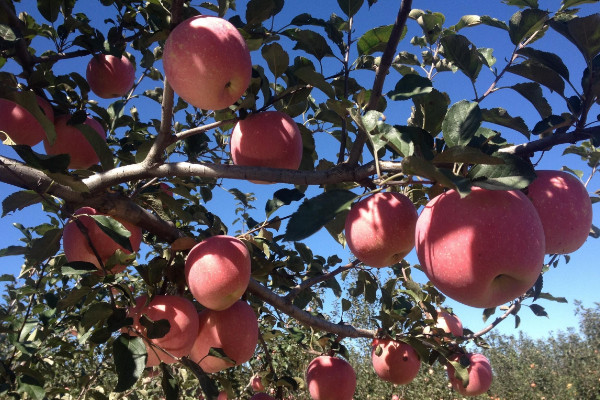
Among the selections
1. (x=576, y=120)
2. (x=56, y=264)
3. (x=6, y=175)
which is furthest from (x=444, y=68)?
(x=56, y=264)

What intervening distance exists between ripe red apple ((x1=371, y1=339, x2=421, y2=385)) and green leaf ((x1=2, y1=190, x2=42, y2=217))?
7.56ft

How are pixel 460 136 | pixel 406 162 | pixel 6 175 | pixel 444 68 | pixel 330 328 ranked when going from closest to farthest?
pixel 406 162 < pixel 460 136 < pixel 6 175 < pixel 444 68 < pixel 330 328

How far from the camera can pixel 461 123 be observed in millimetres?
1007

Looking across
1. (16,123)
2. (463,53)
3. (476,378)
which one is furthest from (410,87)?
(476,378)

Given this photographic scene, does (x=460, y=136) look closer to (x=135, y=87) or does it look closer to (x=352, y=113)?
(x=352, y=113)

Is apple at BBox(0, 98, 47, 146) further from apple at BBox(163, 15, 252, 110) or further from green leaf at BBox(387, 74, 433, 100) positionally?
green leaf at BBox(387, 74, 433, 100)

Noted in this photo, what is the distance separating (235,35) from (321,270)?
5.65ft

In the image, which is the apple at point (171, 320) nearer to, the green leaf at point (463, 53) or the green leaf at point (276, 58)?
the green leaf at point (276, 58)

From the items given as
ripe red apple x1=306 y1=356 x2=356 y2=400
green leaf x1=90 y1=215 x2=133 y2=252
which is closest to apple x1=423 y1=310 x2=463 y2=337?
ripe red apple x1=306 y1=356 x2=356 y2=400

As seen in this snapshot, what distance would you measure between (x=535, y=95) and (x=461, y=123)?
607 mm

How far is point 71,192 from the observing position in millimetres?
1314

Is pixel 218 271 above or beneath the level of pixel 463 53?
beneath

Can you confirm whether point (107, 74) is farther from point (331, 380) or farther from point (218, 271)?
point (331, 380)

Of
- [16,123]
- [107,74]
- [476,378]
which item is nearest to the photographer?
[16,123]
